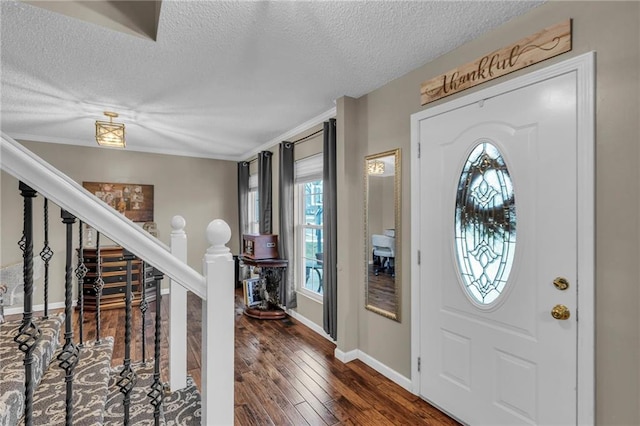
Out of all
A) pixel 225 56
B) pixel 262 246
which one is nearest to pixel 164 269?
pixel 225 56

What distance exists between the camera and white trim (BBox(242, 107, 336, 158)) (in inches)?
137

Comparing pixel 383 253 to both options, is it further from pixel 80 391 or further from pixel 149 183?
pixel 149 183

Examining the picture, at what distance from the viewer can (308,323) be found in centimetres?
391

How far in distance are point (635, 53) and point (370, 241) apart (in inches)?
81.3

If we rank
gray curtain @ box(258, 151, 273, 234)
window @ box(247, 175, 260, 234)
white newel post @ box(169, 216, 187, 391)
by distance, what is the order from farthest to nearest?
1. window @ box(247, 175, 260, 234)
2. gray curtain @ box(258, 151, 273, 234)
3. white newel post @ box(169, 216, 187, 391)

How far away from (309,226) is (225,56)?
240 cm

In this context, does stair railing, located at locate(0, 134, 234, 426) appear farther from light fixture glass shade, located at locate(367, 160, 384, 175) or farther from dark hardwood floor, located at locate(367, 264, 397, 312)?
light fixture glass shade, located at locate(367, 160, 384, 175)

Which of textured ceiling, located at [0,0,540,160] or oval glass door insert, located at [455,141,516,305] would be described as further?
oval glass door insert, located at [455,141,516,305]

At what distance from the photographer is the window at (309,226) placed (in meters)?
3.96

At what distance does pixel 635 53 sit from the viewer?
138 cm

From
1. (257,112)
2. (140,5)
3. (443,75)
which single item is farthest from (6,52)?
(443,75)

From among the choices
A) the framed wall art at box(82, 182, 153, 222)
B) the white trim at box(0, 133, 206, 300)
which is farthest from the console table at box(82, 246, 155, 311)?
the white trim at box(0, 133, 206, 300)

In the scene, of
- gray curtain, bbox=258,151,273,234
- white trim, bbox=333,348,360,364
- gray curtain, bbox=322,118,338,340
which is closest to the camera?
white trim, bbox=333,348,360,364

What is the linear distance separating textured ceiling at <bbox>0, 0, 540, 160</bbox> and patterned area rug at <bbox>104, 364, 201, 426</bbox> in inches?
82.3
